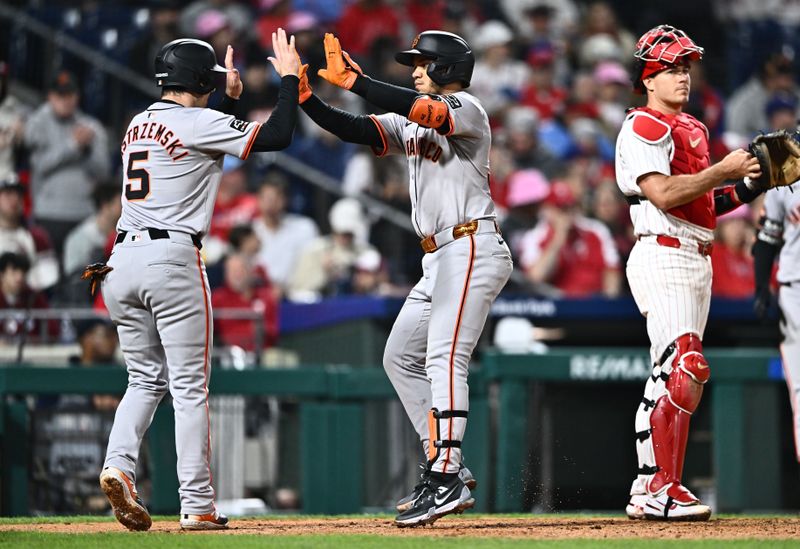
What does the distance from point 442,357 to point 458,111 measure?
1.01 metres

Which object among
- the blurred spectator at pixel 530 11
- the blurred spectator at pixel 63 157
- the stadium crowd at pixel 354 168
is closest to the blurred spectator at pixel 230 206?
the stadium crowd at pixel 354 168

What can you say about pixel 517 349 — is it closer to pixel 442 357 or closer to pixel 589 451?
pixel 589 451

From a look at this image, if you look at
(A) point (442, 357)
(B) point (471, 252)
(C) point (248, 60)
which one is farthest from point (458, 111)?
(C) point (248, 60)

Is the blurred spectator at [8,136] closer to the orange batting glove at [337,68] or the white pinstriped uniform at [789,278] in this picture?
the orange batting glove at [337,68]

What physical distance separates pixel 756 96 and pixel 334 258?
18.4 feet

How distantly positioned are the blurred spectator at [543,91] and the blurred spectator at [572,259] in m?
3.24

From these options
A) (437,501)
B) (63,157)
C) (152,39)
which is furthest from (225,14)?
(437,501)

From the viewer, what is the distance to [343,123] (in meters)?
6.15

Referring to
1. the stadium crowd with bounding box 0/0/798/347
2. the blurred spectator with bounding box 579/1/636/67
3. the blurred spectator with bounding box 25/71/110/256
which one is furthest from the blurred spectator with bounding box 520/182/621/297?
the blurred spectator with bounding box 579/1/636/67

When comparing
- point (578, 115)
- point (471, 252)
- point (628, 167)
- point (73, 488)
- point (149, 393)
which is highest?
point (578, 115)

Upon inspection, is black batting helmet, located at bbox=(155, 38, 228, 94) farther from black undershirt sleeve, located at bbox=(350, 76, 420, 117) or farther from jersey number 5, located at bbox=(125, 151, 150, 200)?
black undershirt sleeve, located at bbox=(350, 76, 420, 117)

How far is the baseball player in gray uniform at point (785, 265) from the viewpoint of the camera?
293 inches

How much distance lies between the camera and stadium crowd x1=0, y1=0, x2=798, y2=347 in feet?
35.1

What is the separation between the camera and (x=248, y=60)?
13.3m
